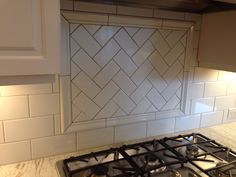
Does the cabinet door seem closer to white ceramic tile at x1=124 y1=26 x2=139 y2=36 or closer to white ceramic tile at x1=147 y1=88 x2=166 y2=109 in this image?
white ceramic tile at x1=124 y1=26 x2=139 y2=36

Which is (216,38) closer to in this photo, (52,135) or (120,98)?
(120,98)

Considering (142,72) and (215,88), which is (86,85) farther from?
(215,88)

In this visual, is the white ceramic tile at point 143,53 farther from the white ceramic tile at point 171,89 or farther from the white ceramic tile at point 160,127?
the white ceramic tile at point 160,127

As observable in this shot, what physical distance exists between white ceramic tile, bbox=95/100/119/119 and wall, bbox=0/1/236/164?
0.08 meters

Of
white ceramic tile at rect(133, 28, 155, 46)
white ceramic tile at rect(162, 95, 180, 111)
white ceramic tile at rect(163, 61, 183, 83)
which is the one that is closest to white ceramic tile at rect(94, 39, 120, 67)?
white ceramic tile at rect(133, 28, 155, 46)

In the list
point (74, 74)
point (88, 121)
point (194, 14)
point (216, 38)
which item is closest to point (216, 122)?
point (216, 38)

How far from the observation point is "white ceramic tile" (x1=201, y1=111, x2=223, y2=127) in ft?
4.58

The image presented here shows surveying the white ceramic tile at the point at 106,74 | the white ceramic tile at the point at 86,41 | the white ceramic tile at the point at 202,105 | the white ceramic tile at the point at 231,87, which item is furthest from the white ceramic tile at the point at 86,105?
the white ceramic tile at the point at 231,87

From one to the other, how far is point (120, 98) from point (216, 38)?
23.7 inches

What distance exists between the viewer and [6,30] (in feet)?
1.93

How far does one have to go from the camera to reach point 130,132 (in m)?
1.18

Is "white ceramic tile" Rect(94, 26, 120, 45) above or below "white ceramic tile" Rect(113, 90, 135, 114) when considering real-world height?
above

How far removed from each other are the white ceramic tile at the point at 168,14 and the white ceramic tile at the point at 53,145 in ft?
2.49

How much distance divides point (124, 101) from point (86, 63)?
0.96 feet
